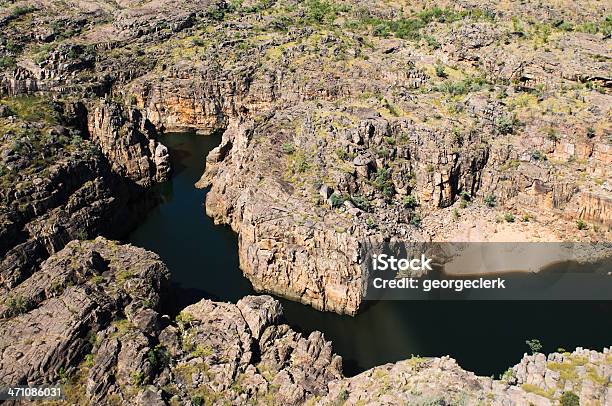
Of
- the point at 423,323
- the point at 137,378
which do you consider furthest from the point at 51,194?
the point at 423,323

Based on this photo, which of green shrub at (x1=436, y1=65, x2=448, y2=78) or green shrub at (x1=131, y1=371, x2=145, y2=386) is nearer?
green shrub at (x1=131, y1=371, x2=145, y2=386)

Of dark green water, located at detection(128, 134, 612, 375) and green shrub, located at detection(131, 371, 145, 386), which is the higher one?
green shrub, located at detection(131, 371, 145, 386)

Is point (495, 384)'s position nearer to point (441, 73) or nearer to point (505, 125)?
point (505, 125)

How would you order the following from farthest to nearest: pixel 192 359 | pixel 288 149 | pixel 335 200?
pixel 288 149 → pixel 335 200 → pixel 192 359

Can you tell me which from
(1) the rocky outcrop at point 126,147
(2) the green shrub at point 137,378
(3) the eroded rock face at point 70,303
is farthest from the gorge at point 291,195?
(1) the rocky outcrop at point 126,147

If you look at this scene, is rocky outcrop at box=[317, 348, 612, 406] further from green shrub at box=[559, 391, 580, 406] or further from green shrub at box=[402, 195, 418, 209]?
green shrub at box=[402, 195, 418, 209]

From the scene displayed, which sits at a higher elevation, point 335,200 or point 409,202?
point 335,200

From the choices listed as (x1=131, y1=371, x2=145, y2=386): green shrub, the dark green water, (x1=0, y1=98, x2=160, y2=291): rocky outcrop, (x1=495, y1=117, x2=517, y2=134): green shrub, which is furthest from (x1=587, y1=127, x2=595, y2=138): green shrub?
(x1=131, y1=371, x2=145, y2=386): green shrub

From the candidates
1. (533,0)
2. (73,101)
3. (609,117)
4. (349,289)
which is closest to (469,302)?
(349,289)
